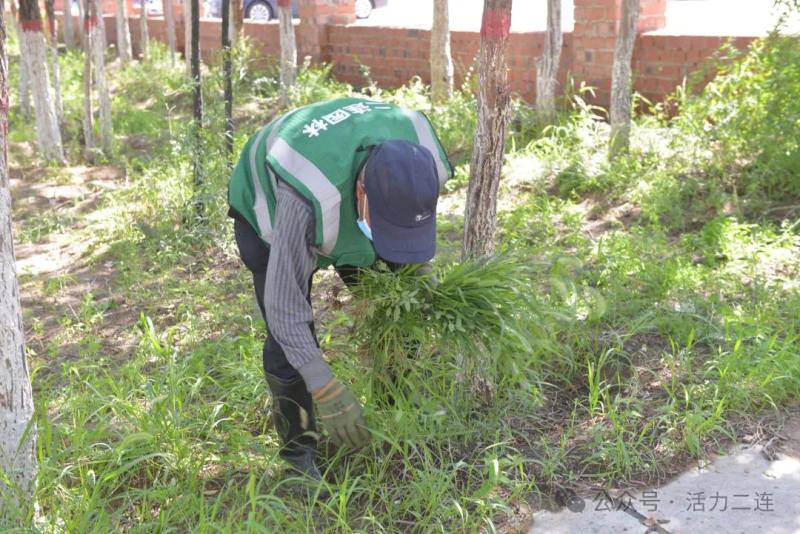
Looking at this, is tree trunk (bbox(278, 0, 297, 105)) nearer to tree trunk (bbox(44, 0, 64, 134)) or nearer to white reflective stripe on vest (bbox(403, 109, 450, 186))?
tree trunk (bbox(44, 0, 64, 134))

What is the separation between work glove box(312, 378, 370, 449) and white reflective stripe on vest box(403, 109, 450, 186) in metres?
0.77

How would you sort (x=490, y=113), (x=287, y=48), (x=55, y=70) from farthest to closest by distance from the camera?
(x=287, y=48), (x=55, y=70), (x=490, y=113)

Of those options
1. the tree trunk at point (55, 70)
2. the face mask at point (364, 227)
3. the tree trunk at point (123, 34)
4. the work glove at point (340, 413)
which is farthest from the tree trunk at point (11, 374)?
the tree trunk at point (123, 34)

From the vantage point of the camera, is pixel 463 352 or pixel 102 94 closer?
pixel 463 352

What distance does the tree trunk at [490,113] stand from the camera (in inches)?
126

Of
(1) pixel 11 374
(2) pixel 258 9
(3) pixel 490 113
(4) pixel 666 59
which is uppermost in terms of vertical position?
(2) pixel 258 9

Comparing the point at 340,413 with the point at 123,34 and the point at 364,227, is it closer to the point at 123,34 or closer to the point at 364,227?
the point at 364,227

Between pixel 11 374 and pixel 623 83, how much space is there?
Answer: 16.2ft

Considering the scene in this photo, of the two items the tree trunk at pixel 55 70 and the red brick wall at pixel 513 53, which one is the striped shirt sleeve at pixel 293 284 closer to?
the red brick wall at pixel 513 53

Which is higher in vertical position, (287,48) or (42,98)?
(287,48)

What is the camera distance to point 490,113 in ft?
10.6

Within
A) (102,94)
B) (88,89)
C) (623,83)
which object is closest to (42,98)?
(88,89)

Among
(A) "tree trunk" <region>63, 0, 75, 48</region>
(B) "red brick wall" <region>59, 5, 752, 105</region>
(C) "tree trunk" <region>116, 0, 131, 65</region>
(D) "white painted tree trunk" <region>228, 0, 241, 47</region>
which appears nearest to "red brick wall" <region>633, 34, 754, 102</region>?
(B) "red brick wall" <region>59, 5, 752, 105</region>

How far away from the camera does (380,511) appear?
2.92m
